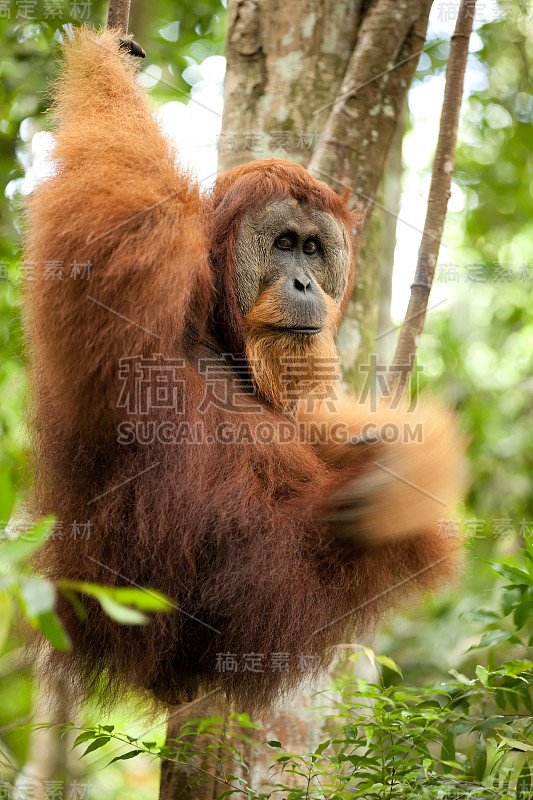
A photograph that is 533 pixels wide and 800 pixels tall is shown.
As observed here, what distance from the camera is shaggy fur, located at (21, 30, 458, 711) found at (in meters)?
1.62

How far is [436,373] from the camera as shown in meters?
6.89

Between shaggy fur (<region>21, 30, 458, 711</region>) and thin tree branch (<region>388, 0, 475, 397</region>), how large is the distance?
0.61 metres

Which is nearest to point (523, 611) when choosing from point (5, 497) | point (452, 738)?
point (452, 738)

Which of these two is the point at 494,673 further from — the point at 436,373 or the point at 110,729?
the point at 436,373

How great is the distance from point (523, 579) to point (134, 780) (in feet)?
24.5

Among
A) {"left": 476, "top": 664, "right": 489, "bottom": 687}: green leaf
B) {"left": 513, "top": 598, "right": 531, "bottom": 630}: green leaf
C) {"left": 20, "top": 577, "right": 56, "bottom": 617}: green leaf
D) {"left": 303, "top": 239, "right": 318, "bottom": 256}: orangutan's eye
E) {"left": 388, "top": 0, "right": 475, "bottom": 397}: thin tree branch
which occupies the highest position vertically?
{"left": 388, "top": 0, "right": 475, "bottom": 397}: thin tree branch

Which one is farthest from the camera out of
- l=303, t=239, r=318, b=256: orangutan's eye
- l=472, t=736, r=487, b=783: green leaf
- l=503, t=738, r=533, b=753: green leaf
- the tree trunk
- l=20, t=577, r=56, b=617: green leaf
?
the tree trunk

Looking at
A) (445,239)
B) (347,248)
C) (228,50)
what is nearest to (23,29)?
(228,50)

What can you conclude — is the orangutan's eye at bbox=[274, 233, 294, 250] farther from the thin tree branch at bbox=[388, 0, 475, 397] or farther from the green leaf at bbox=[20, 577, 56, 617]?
the green leaf at bbox=[20, 577, 56, 617]

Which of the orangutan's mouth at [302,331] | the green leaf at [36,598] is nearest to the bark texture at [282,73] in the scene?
the orangutan's mouth at [302,331]

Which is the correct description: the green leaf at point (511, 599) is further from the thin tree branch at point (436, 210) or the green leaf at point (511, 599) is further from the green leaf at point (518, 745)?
the thin tree branch at point (436, 210)

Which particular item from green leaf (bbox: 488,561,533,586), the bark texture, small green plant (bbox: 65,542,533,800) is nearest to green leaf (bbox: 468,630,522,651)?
small green plant (bbox: 65,542,533,800)

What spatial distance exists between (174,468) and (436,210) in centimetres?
140

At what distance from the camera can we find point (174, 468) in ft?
5.59
